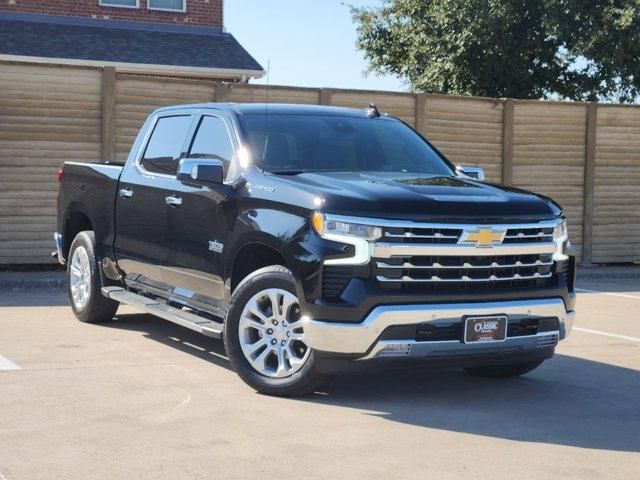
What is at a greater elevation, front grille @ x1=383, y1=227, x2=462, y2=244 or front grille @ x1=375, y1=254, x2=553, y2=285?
front grille @ x1=383, y1=227, x2=462, y2=244

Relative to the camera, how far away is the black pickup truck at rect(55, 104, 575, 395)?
688 cm

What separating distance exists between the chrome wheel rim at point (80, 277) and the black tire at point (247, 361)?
297 centimetres

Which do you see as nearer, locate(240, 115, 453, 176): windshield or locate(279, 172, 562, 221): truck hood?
locate(279, 172, 562, 221): truck hood

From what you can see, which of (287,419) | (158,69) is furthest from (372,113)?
(158,69)

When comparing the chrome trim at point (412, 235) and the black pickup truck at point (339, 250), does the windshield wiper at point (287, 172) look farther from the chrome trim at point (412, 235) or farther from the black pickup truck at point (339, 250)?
the chrome trim at point (412, 235)

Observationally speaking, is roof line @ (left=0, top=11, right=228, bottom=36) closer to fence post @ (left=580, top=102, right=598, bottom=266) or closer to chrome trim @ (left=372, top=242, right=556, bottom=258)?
fence post @ (left=580, top=102, right=598, bottom=266)

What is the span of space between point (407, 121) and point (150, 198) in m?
7.81

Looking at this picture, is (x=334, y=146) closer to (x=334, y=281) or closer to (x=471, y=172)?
(x=471, y=172)

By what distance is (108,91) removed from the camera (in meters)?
14.5

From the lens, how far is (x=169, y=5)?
25.0 meters

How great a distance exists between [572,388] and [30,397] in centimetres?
370

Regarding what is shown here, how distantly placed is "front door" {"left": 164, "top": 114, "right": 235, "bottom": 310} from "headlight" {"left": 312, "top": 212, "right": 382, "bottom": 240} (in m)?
1.01

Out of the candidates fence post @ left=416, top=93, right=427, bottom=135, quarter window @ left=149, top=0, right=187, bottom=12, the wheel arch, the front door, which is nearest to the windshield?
the front door

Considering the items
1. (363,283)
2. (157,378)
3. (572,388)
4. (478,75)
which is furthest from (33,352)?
(478,75)
